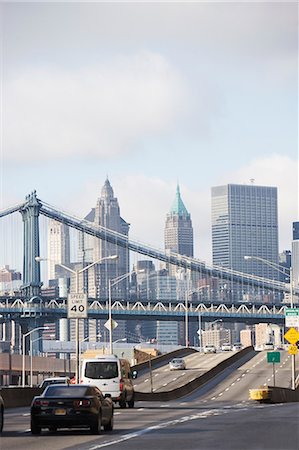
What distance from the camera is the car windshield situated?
32.4 m

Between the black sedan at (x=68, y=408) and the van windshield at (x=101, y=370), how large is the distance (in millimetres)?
23358

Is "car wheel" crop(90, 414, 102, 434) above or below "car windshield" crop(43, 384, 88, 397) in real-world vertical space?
below

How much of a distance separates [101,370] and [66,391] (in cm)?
2435

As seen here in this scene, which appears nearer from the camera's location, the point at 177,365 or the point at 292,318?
the point at 292,318

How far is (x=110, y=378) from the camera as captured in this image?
56438 mm

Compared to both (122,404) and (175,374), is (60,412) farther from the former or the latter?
(175,374)

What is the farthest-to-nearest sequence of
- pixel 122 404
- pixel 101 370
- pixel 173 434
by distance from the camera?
pixel 101 370
pixel 122 404
pixel 173 434

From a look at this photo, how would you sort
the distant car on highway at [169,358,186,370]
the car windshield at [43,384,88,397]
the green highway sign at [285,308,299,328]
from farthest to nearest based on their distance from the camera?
the distant car on highway at [169,358,186,370], the green highway sign at [285,308,299,328], the car windshield at [43,384,88,397]

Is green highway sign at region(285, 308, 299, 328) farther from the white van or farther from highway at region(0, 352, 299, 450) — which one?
highway at region(0, 352, 299, 450)

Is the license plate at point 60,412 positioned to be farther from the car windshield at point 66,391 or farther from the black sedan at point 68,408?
the car windshield at point 66,391

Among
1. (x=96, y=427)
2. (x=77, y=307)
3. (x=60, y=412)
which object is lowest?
(x=96, y=427)

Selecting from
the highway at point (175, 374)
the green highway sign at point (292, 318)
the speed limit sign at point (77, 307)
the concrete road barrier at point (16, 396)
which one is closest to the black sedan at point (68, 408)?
the concrete road barrier at point (16, 396)

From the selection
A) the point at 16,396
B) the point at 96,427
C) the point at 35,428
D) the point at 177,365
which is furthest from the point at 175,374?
the point at 96,427

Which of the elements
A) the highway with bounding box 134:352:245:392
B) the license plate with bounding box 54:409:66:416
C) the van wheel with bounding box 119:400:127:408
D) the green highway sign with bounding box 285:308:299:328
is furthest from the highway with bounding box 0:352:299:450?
the highway with bounding box 134:352:245:392
